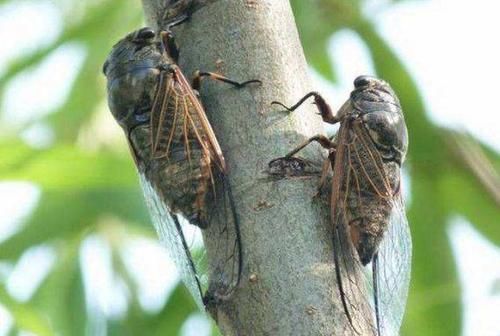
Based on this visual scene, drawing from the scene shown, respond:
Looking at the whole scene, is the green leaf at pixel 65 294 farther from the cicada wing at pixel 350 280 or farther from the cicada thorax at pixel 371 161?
the cicada wing at pixel 350 280

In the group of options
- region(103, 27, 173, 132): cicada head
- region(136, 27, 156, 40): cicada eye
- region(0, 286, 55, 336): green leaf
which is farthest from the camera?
region(0, 286, 55, 336): green leaf

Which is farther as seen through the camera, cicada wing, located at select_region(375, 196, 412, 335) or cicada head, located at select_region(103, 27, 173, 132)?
cicada head, located at select_region(103, 27, 173, 132)

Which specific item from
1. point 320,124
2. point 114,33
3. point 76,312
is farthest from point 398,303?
point 114,33

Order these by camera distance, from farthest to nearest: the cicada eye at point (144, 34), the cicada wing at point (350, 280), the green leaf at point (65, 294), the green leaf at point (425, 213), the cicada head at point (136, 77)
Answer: the green leaf at point (65, 294) < the green leaf at point (425, 213) < the cicada eye at point (144, 34) < the cicada head at point (136, 77) < the cicada wing at point (350, 280)

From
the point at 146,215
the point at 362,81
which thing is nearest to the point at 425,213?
the point at 146,215

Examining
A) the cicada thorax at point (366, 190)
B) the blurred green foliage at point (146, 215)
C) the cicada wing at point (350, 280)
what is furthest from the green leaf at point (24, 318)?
the cicada wing at point (350, 280)

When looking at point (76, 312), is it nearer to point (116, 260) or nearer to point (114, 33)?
point (116, 260)

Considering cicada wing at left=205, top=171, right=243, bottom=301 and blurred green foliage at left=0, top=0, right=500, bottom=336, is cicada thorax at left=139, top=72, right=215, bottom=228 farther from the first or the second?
blurred green foliage at left=0, top=0, right=500, bottom=336

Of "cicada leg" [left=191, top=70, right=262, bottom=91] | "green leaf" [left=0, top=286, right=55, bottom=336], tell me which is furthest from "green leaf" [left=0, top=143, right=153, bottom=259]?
"cicada leg" [left=191, top=70, right=262, bottom=91]
